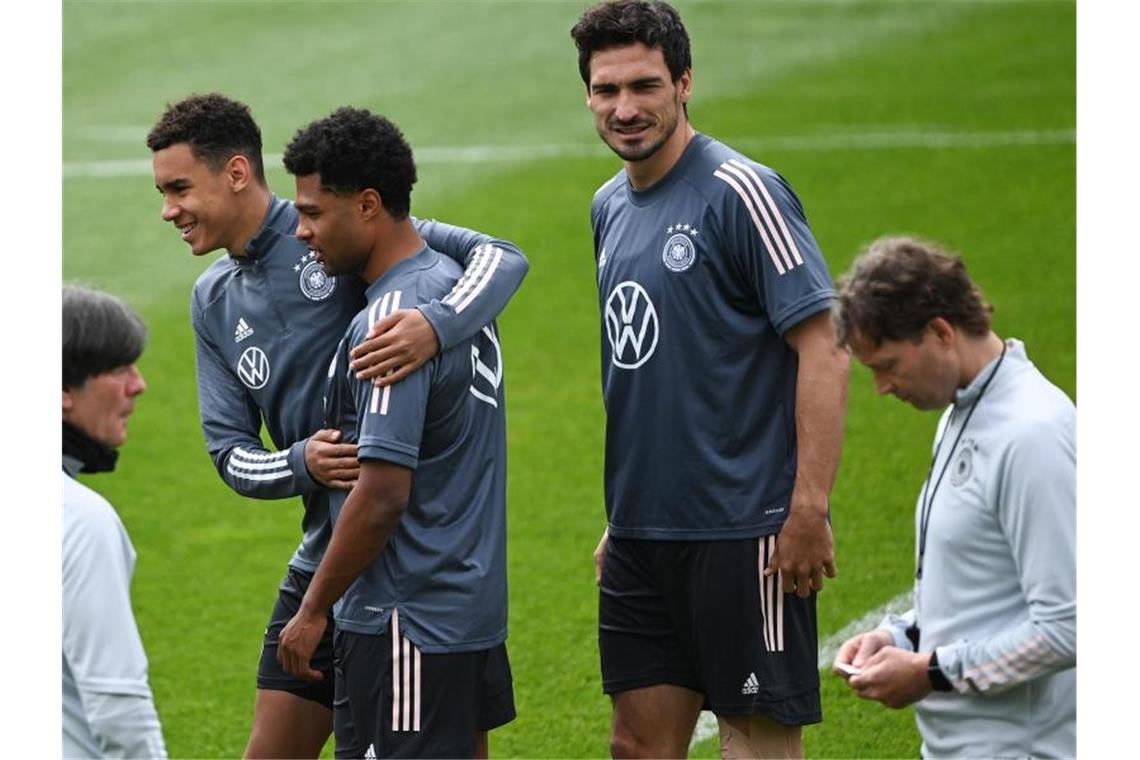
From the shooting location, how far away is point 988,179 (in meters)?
12.2

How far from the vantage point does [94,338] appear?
11.5 feet

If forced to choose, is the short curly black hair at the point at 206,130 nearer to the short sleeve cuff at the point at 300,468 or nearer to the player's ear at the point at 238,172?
the player's ear at the point at 238,172

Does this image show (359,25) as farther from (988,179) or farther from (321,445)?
(321,445)

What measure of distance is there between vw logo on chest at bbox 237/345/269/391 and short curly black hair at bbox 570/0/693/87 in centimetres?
103

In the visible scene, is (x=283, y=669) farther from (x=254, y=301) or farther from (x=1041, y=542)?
(x=1041, y=542)

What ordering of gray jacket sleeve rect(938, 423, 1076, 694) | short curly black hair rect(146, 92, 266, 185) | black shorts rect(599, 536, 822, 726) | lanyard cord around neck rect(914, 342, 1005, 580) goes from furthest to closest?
short curly black hair rect(146, 92, 266, 185) < black shorts rect(599, 536, 822, 726) < lanyard cord around neck rect(914, 342, 1005, 580) < gray jacket sleeve rect(938, 423, 1076, 694)

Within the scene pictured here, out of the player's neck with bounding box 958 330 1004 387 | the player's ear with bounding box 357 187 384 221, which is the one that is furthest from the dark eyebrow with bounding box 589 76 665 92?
the player's neck with bounding box 958 330 1004 387

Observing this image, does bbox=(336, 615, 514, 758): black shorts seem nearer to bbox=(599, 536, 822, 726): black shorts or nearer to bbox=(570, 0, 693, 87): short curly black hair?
bbox=(599, 536, 822, 726): black shorts

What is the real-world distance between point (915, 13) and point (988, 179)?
379 cm

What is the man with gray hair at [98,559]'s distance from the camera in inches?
129

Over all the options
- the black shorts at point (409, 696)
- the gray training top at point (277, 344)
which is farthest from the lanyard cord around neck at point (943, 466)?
the gray training top at point (277, 344)

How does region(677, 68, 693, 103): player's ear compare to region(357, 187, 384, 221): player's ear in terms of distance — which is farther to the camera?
region(677, 68, 693, 103): player's ear

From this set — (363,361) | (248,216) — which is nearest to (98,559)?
(363,361)

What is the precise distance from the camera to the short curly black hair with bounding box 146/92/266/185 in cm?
435
